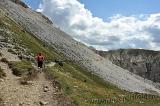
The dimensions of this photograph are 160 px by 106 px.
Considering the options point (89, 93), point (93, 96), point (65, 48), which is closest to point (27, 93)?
point (93, 96)

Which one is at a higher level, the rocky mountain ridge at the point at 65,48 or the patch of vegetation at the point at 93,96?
the rocky mountain ridge at the point at 65,48

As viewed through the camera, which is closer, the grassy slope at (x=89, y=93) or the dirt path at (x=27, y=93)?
the dirt path at (x=27, y=93)

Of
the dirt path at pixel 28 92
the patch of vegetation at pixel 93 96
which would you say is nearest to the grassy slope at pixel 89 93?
the patch of vegetation at pixel 93 96

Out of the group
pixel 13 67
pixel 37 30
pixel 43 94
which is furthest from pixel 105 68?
pixel 43 94

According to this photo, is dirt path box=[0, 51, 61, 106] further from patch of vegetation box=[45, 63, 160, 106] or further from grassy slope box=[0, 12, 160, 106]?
grassy slope box=[0, 12, 160, 106]

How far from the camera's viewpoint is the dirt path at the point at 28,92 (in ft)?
108

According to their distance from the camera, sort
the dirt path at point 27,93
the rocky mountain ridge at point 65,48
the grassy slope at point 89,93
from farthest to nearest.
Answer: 1. the rocky mountain ridge at point 65,48
2. the grassy slope at point 89,93
3. the dirt path at point 27,93

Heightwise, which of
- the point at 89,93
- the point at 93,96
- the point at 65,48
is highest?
the point at 65,48

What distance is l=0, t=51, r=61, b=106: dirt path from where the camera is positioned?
32844mm

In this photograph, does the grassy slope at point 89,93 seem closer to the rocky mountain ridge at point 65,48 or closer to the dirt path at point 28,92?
the dirt path at point 28,92

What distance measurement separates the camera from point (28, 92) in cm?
3519

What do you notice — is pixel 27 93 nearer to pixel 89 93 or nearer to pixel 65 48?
pixel 89 93

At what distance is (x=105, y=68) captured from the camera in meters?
138

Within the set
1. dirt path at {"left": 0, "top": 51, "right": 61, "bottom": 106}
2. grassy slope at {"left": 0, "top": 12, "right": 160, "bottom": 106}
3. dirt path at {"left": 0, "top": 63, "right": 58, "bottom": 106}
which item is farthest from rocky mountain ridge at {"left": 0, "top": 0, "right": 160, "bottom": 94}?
dirt path at {"left": 0, "top": 63, "right": 58, "bottom": 106}
